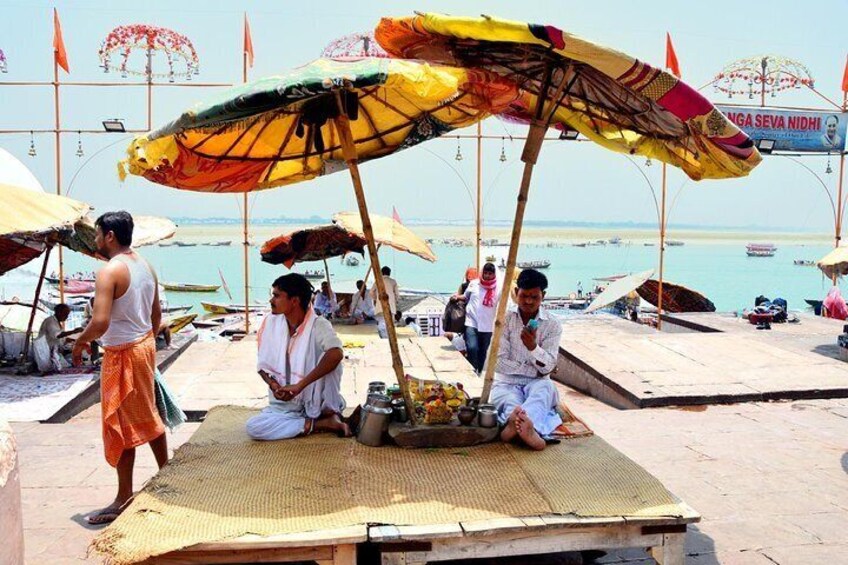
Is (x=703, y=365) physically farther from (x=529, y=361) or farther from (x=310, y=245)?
(x=310, y=245)

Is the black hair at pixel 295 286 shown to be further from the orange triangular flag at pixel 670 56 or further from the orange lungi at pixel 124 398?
the orange triangular flag at pixel 670 56

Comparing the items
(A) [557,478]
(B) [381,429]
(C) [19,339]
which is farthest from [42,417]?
(A) [557,478]

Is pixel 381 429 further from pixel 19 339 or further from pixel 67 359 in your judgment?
pixel 19 339

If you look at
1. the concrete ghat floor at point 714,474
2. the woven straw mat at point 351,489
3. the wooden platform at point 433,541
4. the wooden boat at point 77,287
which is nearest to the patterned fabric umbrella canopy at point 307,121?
the woven straw mat at point 351,489

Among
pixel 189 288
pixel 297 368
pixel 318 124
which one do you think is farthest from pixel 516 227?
pixel 189 288

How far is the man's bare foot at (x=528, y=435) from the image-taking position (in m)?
3.98

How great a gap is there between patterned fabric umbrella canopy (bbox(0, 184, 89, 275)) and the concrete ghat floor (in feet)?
6.58

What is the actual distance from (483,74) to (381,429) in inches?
85.8

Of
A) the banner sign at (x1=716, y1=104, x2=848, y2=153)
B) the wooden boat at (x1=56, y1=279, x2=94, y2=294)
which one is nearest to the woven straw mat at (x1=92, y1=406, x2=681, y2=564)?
the banner sign at (x1=716, y1=104, x2=848, y2=153)

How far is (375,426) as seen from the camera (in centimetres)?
406

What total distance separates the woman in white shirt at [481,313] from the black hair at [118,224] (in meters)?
4.85

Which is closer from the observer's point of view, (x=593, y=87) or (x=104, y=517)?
(x=104, y=517)

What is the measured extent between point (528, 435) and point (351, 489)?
1132 millimetres

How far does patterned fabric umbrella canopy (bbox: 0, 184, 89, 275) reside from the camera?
711cm
